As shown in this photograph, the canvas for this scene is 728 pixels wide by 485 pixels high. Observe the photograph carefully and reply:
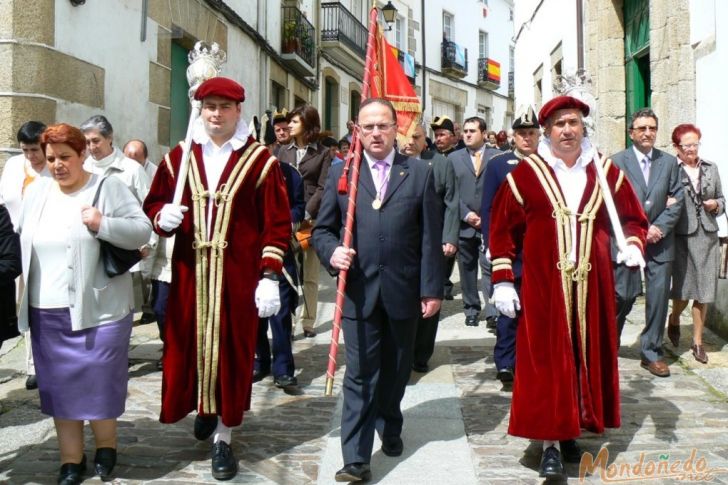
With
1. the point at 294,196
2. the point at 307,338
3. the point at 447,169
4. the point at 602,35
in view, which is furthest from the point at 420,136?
the point at 602,35

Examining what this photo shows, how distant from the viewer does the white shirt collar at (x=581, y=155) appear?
→ 4102 millimetres

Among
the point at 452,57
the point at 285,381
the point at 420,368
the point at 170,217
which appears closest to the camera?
the point at 170,217

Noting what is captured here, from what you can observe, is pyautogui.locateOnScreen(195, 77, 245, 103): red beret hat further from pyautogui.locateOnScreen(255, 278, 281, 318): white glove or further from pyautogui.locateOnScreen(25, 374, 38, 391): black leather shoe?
pyautogui.locateOnScreen(25, 374, 38, 391): black leather shoe

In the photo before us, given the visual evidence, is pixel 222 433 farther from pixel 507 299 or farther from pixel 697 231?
pixel 697 231

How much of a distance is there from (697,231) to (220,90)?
159 inches

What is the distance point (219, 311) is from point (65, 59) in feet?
16.2

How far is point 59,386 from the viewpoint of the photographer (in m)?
3.79

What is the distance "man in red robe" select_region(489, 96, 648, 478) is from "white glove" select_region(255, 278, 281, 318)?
3.57 feet

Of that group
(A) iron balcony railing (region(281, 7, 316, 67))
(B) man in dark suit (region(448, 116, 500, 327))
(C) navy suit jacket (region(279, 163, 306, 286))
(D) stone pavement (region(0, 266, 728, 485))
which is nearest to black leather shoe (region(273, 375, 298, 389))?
(D) stone pavement (region(0, 266, 728, 485))

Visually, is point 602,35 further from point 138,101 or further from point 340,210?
point 340,210

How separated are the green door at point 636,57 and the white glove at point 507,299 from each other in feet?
22.4

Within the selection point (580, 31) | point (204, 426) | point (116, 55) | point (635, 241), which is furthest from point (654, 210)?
point (580, 31)

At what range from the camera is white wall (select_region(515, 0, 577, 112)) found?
40.9ft

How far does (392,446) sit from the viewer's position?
4.27 metres
